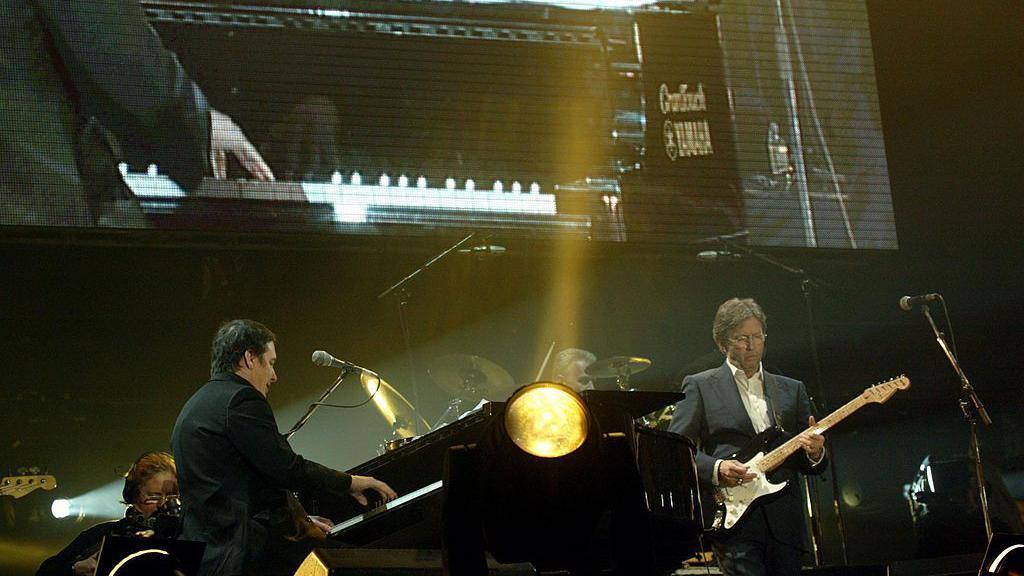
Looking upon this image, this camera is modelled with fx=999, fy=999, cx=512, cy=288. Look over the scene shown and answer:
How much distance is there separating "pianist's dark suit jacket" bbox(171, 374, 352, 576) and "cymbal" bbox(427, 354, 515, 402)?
2.10m

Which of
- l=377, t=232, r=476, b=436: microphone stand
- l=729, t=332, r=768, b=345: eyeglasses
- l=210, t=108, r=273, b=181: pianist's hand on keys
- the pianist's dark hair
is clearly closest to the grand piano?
the pianist's dark hair

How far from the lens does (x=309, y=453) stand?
628cm

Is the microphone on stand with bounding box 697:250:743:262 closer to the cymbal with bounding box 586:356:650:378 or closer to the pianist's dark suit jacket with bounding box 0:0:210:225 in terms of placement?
the cymbal with bounding box 586:356:650:378

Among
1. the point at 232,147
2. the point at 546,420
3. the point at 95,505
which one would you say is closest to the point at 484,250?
the point at 232,147

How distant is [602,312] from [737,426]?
229 centimetres

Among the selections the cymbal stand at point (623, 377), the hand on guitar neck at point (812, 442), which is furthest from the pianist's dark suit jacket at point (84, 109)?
the hand on guitar neck at point (812, 442)

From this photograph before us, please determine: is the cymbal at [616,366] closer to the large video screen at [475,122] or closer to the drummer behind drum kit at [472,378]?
the drummer behind drum kit at [472,378]

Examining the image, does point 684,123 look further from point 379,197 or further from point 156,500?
point 156,500

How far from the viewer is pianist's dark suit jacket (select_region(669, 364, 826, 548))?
3.73 meters

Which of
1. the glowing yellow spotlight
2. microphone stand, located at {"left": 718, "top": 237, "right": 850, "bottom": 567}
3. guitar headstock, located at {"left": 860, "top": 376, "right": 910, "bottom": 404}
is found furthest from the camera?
microphone stand, located at {"left": 718, "top": 237, "right": 850, "bottom": 567}

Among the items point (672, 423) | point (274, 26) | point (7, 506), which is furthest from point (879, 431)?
point (7, 506)

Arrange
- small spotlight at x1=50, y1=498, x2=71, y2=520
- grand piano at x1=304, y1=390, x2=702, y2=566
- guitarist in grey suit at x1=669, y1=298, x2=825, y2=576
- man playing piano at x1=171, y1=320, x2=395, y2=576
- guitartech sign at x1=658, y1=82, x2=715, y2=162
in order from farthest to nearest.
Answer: small spotlight at x1=50, y1=498, x2=71, y2=520 → guitartech sign at x1=658, y1=82, x2=715, y2=162 → guitarist in grey suit at x1=669, y1=298, x2=825, y2=576 → man playing piano at x1=171, y1=320, x2=395, y2=576 → grand piano at x1=304, y1=390, x2=702, y2=566

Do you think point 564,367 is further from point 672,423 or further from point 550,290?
point 672,423

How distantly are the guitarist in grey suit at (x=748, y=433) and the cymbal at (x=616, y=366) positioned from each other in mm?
1171
